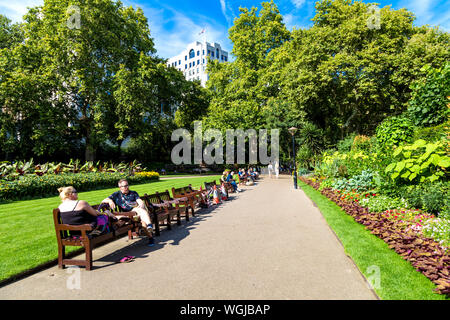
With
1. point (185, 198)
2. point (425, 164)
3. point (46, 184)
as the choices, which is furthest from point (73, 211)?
point (46, 184)

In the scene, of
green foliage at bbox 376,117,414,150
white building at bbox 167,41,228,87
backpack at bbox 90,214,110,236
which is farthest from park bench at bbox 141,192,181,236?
white building at bbox 167,41,228,87

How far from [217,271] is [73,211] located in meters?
2.74

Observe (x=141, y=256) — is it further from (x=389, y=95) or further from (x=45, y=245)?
(x=389, y=95)

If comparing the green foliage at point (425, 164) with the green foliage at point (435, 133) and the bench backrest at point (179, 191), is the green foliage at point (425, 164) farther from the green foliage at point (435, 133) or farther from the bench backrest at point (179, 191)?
the bench backrest at point (179, 191)

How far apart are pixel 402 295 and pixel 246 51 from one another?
112ft

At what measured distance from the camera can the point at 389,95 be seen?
73.7ft

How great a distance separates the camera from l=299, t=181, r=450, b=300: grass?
309cm

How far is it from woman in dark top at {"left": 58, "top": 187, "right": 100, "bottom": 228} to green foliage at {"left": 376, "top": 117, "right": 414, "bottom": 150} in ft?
31.6

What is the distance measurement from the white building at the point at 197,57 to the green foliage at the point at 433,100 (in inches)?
3332

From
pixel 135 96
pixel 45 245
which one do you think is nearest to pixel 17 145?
pixel 135 96

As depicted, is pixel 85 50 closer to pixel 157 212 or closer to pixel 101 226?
pixel 157 212

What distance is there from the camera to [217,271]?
3938 mm

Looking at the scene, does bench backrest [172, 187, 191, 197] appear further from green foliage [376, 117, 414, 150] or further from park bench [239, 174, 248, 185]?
park bench [239, 174, 248, 185]

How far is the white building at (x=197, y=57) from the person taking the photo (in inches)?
3585
